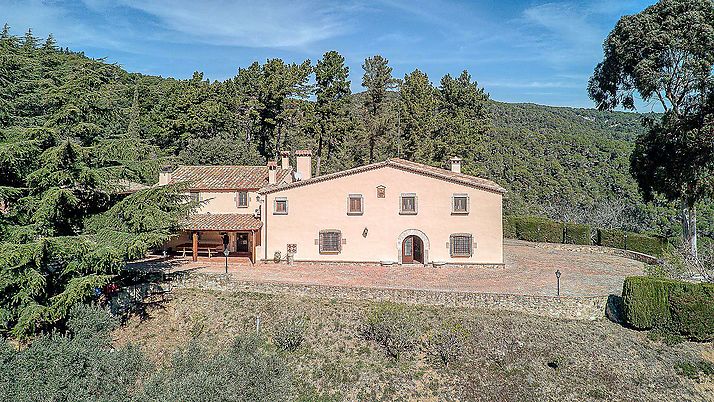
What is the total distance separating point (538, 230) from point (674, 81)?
14.7 meters

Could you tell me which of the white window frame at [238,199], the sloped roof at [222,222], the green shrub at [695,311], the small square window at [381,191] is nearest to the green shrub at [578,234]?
the small square window at [381,191]

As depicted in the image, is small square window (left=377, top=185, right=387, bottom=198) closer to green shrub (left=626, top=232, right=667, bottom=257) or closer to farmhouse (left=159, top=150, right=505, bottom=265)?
farmhouse (left=159, top=150, right=505, bottom=265)

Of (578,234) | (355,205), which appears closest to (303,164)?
(355,205)

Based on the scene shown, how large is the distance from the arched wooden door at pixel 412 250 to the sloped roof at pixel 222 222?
334 inches

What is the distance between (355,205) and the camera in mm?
26125

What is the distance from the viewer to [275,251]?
86.9 feet

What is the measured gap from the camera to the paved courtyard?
21.1 m

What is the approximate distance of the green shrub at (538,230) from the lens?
119 feet

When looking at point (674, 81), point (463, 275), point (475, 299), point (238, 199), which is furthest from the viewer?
point (238, 199)

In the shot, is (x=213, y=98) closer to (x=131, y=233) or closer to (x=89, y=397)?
(x=131, y=233)

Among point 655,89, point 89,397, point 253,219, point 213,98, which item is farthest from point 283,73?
point 89,397

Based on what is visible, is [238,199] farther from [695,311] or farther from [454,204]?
[695,311]

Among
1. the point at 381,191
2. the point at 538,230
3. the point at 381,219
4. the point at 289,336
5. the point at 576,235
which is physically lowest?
the point at 289,336

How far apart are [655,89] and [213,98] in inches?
1676
